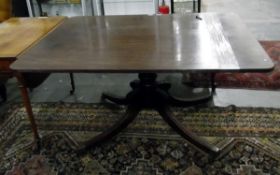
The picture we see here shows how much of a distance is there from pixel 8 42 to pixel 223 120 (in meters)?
1.38

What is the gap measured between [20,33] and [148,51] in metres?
0.92

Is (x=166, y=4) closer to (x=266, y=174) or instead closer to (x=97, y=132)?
(x=97, y=132)

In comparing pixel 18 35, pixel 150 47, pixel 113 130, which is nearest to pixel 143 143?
pixel 113 130

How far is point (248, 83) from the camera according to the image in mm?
2295

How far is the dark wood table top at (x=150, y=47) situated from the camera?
1.21m

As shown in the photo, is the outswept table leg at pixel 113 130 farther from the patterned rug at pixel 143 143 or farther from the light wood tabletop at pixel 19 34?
the light wood tabletop at pixel 19 34

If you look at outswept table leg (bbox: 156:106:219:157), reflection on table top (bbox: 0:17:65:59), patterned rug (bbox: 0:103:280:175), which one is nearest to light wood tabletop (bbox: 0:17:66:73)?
reflection on table top (bbox: 0:17:65:59)

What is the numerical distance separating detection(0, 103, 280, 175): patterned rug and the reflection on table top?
1.85 feet

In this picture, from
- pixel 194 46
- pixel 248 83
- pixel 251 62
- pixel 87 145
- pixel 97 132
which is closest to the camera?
pixel 251 62

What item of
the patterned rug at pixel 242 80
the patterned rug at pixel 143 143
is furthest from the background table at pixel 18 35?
the patterned rug at pixel 242 80

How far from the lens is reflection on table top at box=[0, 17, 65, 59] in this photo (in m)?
1.61

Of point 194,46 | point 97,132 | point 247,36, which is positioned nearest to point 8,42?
point 97,132

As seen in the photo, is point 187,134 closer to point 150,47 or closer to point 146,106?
point 146,106

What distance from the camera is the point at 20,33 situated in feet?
5.98
